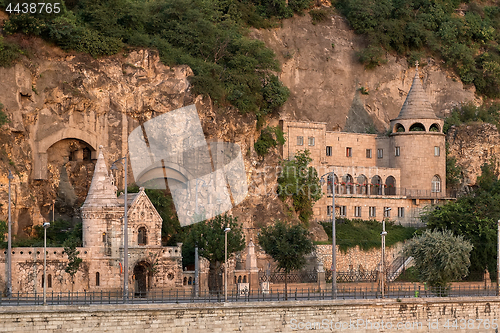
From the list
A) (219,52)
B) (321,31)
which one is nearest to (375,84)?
(321,31)

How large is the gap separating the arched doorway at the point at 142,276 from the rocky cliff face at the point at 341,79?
104 feet

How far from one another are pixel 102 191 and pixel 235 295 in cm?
1222

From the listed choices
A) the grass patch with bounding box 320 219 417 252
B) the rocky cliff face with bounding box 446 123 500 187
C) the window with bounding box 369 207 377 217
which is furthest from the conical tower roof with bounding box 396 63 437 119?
the grass patch with bounding box 320 219 417 252

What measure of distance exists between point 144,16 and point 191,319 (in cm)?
3641

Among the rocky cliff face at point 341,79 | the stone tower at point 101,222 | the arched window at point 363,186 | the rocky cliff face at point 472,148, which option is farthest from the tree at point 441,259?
the rocky cliff face at point 341,79

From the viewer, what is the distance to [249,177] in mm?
77188

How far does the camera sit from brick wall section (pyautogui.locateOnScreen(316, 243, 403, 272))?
7612 centimetres

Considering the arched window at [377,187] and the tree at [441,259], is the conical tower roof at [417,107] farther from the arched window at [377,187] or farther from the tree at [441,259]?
the tree at [441,259]

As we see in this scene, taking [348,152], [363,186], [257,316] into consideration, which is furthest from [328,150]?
[257,316]

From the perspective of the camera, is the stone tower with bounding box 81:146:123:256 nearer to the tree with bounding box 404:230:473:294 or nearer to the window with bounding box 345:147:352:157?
the tree with bounding box 404:230:473:294

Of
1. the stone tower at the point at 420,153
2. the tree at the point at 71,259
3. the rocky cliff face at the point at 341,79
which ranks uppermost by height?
the rocky cliff face at the point at 341,79

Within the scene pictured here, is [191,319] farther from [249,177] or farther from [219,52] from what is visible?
[219,52]

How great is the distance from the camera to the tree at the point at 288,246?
62531 millimetres

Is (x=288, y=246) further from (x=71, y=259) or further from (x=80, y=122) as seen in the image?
(x=80, y=122)
